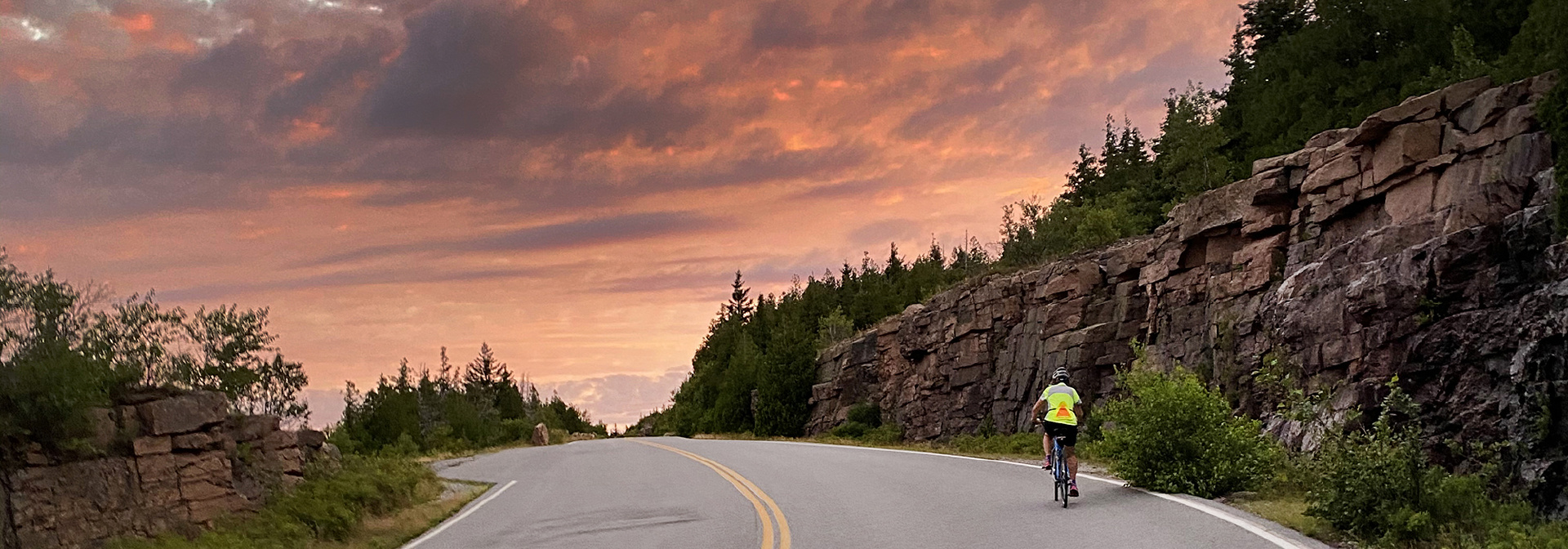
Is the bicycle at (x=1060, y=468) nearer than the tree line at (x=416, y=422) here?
Yes

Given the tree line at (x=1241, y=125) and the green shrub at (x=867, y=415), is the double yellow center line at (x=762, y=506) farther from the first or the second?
the green shrub at (x=867, y=415)

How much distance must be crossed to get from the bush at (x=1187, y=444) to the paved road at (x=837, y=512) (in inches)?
20.9

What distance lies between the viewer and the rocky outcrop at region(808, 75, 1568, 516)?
1509cm

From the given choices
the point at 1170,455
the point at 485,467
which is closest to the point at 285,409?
the point at 485,467

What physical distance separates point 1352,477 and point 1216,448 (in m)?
3.62

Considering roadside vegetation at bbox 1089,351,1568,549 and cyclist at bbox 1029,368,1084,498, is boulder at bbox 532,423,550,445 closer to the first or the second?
roadside vegetation at bbox 1089,351,1568,549

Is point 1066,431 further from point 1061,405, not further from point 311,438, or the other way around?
point 311,438

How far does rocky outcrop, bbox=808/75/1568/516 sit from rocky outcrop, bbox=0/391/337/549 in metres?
15.7

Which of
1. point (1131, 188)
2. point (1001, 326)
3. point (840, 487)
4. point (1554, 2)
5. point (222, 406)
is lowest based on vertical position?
point (840, 487)

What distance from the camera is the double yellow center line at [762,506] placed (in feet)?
39.1

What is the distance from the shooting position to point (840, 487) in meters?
17.5

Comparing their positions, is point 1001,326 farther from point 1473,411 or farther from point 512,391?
point 512,391

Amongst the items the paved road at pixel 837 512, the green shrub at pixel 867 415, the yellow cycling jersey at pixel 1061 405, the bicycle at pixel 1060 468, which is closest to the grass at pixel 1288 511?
the paved road at pixel 837 512

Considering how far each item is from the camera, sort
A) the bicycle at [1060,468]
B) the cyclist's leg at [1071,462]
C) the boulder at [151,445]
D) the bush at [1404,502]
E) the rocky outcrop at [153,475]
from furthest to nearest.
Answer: the boulder at [151,445] < the cyclist's leg at [1071,462] < the bicycle at [1060,468] < the rocky outcrop at [153,475] < the bush at [1404,502]
